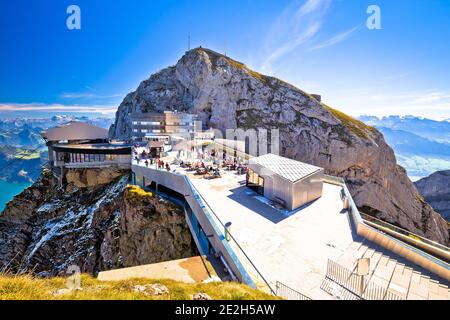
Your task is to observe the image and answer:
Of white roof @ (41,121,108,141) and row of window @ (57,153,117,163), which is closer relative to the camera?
row of window @ (57,153,117,163)

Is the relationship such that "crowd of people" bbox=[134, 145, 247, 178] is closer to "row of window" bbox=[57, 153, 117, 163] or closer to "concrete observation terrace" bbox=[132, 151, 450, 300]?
"row of window" bbox=[57, 153, 117, 163]

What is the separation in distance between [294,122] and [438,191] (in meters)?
106

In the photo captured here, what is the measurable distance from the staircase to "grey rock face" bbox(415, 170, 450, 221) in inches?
5277

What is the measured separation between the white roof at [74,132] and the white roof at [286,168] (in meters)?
42.8

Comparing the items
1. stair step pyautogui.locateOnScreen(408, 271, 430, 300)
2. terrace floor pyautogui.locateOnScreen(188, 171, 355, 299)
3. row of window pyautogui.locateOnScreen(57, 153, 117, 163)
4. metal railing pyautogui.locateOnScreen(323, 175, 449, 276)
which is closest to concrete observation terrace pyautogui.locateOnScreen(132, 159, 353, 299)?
terrace floor pyautogui.locateOnScreen(188, 171, 355, 299)

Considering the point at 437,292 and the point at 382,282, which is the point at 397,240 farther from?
the point at 382,282

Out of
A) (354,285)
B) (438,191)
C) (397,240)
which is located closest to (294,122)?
(397,240)

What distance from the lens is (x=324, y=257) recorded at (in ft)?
35.2

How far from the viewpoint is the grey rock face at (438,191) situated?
105 m

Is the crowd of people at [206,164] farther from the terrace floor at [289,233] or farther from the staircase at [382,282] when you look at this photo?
the staircase at [382,282]

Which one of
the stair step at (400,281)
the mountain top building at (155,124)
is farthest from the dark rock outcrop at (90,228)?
the mountain top building at (155,124)

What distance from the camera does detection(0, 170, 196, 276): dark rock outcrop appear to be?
24344 mm
